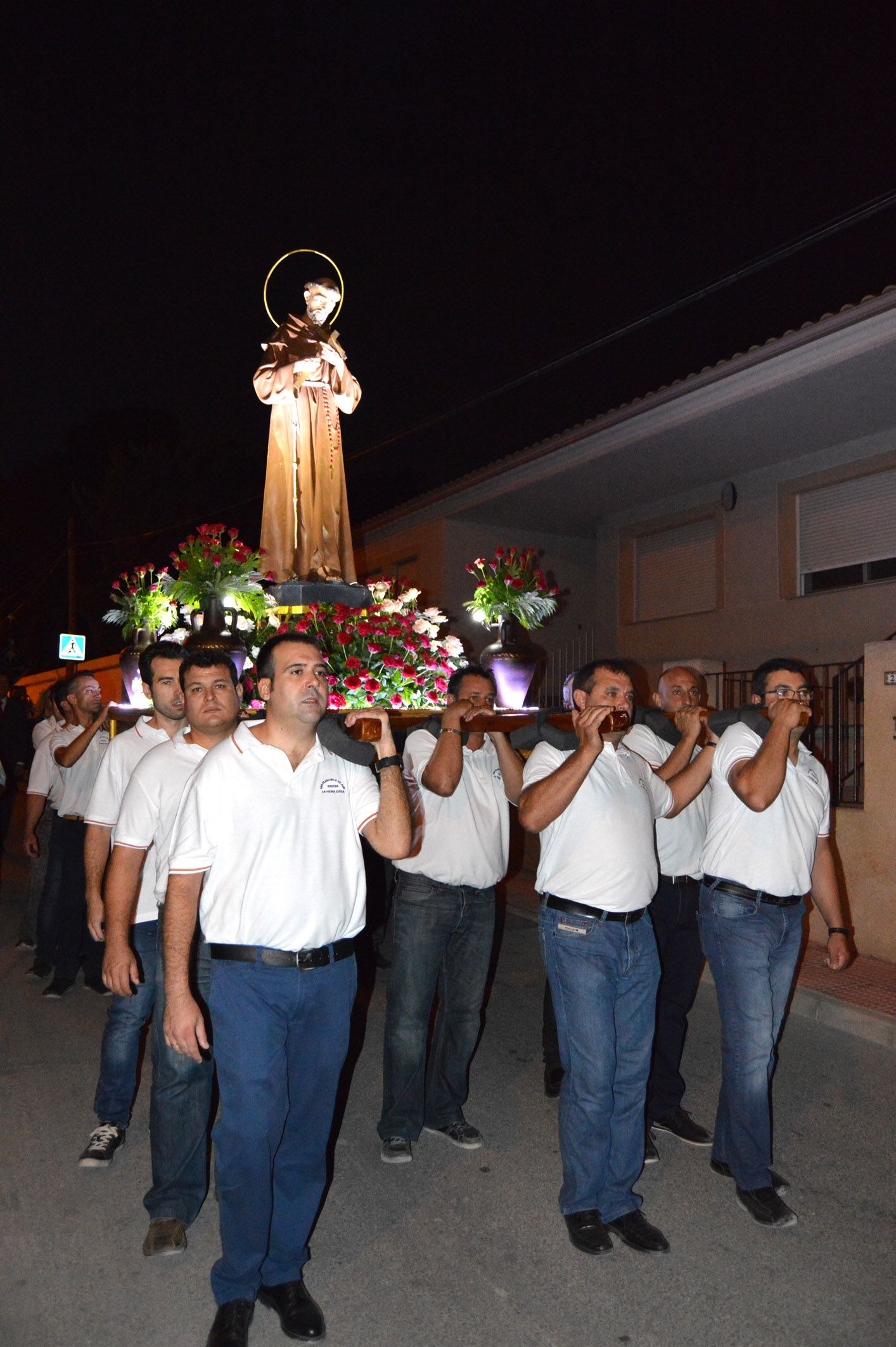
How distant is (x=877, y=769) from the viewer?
833cm

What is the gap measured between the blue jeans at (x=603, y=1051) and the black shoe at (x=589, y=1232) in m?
0.02

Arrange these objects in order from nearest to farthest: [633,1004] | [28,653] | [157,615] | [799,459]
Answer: [633,1004] → [157,615] → [799,459] → [28,653]

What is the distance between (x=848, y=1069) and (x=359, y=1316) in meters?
3.58

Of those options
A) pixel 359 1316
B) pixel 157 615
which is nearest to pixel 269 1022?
pixel 359 1316

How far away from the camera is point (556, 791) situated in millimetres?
3781

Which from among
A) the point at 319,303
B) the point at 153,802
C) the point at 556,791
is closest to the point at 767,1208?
the point at 556,791

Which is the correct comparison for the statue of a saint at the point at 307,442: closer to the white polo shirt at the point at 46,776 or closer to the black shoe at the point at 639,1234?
the white polo shirt at the point at 46,776

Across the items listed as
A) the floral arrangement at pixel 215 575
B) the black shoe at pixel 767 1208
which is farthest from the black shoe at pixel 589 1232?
the floral arrangement at pixel 215 575

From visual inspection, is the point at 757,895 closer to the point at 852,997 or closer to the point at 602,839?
the point at 602,839

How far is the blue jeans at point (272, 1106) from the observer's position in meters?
3.10

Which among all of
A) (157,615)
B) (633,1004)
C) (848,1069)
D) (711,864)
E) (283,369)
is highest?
(283,369)

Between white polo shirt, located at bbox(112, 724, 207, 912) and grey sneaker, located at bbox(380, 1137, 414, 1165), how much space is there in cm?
149

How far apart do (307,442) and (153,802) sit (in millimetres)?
5055

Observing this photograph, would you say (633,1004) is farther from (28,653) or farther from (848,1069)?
(28,653)
